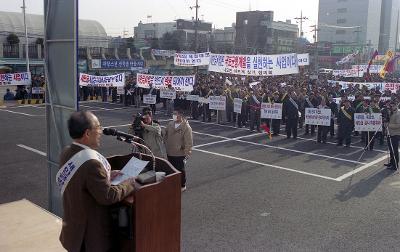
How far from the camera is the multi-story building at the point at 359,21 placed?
Answer: 10431 centimetres

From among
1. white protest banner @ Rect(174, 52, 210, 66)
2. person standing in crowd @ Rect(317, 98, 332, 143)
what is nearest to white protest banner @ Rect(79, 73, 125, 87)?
white protest banner @ Rect(174, 52, 210, 66)

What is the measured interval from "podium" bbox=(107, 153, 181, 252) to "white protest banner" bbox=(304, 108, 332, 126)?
1245cm

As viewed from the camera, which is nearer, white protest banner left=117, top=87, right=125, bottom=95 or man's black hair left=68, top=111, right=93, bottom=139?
man's black hair left=68, top=111, right=93, bottom=139

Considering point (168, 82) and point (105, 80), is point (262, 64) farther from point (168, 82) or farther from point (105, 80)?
point (105, 80)

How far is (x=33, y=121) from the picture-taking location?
59.2 feet

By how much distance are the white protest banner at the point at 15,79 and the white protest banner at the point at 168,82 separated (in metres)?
6.97

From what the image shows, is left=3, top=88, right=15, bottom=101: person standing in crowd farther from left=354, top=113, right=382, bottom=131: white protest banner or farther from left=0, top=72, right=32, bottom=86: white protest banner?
left=354, top=113, right=382, bottom=131: white protest banner

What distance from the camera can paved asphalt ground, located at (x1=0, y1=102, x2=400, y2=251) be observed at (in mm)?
6332

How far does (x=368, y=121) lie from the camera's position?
14047 millimetres

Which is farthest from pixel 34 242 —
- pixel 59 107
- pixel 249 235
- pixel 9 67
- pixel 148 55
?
pixel 148 55

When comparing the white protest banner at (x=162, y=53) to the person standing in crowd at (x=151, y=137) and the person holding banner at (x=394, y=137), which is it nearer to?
the person holding banner at (x=394, y=137)

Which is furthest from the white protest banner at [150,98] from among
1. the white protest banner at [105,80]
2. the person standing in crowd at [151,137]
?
the person standing in crowd at [151,137]

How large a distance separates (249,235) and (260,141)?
8757mm

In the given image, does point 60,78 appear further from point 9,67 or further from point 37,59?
point 37,59
